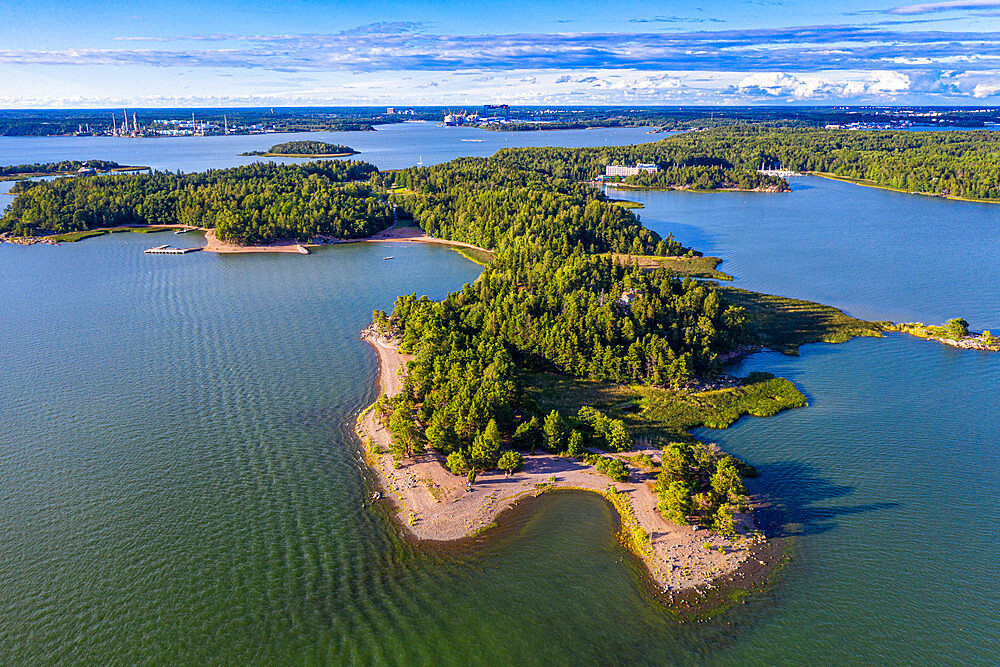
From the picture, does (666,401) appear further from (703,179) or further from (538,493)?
(703,179)

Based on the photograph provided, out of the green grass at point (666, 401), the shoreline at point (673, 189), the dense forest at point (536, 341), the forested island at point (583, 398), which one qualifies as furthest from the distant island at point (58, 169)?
the green grass at point (666, 401)

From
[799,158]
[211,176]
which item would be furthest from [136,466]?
[799,158]

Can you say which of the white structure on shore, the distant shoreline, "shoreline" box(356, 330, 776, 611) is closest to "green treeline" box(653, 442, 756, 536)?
"shoreline" box(356, 330, 776, 611)

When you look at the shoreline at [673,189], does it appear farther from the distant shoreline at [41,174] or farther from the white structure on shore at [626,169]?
the distant shoreline at [41,174]

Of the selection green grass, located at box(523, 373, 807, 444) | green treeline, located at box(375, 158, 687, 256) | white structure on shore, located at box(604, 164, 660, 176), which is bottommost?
green grass, located at box(523, 373, 807, 444)

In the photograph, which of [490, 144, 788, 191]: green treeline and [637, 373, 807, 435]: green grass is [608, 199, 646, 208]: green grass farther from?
[637, 373, 807, 435]: green grass
